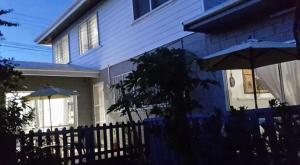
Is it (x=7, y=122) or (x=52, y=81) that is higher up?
(x=52, y=81)

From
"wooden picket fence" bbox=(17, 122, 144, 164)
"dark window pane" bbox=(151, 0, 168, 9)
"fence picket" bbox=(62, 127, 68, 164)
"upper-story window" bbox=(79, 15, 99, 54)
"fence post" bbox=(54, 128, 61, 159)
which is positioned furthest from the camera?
"upper-story window" bbox=(79, 15, 99, 54)

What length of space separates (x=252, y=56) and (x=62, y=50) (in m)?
13.3

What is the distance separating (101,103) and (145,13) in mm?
4655

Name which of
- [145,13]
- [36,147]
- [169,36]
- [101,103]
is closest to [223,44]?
[169,36]

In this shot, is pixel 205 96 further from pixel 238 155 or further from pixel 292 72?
pixel 238 155

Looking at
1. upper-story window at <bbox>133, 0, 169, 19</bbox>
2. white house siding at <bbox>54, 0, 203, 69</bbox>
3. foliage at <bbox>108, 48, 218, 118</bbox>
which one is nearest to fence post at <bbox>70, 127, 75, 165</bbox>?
foliage at <bbox>108, 48, 218, 118</bbox>

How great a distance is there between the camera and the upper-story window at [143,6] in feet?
38.5

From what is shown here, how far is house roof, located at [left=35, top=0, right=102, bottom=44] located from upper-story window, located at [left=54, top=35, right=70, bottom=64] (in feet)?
1.41

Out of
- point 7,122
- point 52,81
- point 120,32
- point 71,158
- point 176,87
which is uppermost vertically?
point 120,32

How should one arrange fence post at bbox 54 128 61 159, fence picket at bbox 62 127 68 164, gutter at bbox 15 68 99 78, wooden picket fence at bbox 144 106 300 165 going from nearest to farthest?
wooden picket fence at bbox 144 106 300 165, fence post at bbox 54 128 61 159, fence picket at bbox 62 127 68 164, gutter at bbox 15 68 99 78

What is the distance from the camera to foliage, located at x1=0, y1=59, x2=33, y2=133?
20.5ft

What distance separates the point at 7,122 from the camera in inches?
248

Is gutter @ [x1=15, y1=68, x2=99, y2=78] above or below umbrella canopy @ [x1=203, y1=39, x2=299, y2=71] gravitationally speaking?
above

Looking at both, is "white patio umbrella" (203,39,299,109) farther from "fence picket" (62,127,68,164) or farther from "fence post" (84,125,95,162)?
"fence picket" (62,127,68,164)
